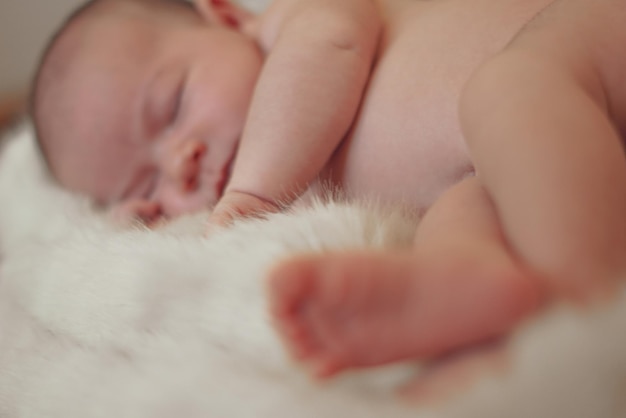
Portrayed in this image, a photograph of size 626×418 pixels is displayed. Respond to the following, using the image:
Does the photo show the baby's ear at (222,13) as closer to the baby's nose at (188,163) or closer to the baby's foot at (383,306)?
the baby's nose at (188,163)

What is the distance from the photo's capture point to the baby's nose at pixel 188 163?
3.11 ft

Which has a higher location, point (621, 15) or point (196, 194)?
point (621, 15)

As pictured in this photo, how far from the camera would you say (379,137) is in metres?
0.77

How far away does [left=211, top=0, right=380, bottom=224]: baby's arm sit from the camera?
0.79 meters

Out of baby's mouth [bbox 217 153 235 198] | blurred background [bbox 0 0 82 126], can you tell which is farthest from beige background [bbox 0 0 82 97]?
baby's mouth [bbox 217 153 235 198]

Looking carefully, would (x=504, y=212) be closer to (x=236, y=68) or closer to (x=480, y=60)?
(x=480, y=60)

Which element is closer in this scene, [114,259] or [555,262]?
[555,262]

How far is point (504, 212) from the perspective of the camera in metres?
0.46

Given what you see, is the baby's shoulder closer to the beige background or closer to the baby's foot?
the baby's foot

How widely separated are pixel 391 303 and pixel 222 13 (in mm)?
879

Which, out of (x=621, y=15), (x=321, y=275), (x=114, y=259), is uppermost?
(x=621, y=15)

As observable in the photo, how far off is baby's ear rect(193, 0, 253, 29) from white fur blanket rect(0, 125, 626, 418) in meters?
0.43

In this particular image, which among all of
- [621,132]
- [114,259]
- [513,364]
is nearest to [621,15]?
[621,132]

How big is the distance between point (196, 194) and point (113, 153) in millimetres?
152
